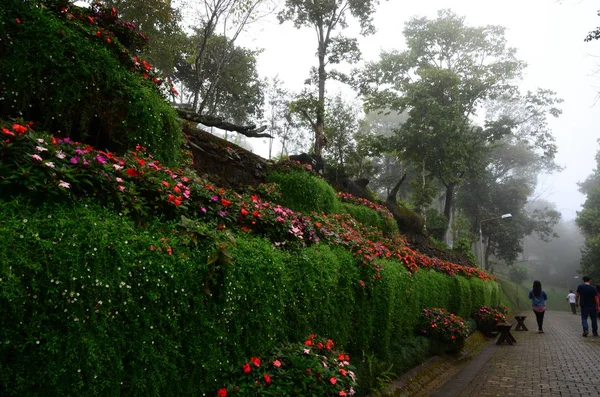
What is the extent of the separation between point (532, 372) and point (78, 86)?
8.80 meters

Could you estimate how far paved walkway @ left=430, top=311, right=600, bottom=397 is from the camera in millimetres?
5703

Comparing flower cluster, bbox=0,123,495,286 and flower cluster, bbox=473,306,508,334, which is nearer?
flower cluster, bbox=0,123,495,286

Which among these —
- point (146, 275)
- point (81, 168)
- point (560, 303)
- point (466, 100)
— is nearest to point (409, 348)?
point (146, 275)

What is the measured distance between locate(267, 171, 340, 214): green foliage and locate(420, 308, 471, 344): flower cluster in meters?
3.52

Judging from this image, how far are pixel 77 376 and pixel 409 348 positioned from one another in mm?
6072

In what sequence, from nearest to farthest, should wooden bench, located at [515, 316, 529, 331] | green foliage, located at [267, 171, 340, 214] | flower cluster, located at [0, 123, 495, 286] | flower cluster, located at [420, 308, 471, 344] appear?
flower cluster, located at [0, 123, 495, 286], flower cluster, located at [420, 308, 471, 344], green foliage, located at [267, 171, 340, 214], wooden bench, located at [515, 316, 529, 331]

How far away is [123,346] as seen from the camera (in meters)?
2.43

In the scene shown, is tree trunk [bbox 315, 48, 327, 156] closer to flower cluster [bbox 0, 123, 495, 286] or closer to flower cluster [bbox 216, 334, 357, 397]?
flower cluster [bbox 0, 123, 495, 286]

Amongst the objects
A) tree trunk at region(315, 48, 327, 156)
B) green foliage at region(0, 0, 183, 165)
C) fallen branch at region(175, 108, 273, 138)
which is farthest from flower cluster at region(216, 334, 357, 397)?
tree trunk at region(315, 48, 327, 156)

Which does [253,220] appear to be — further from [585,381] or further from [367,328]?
[585,381]

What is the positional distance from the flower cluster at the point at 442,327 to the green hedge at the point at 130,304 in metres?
4.81

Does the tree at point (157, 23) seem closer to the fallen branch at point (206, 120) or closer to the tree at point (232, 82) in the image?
the tree at point (232, 82)

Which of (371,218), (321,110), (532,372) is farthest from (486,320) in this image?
(321,110)

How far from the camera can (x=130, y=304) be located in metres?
2.47
